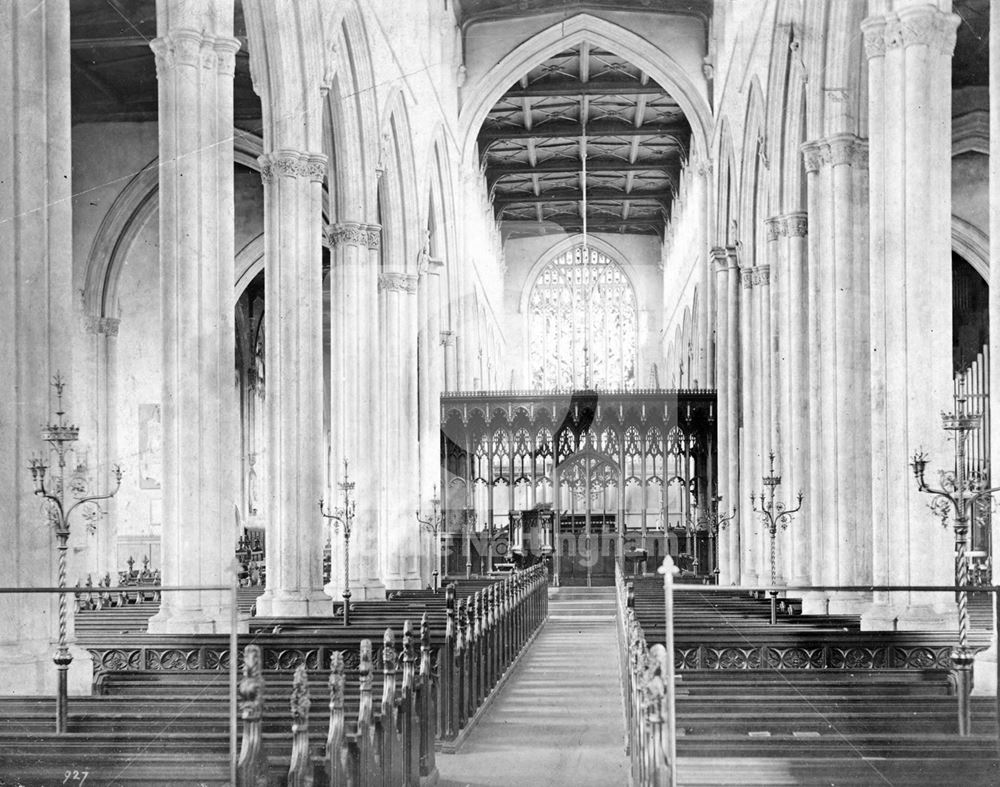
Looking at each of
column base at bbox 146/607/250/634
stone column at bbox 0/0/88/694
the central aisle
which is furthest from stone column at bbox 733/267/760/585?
stone column at bbox 0/0/88/694

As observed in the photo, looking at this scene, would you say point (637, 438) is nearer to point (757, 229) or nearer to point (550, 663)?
point (757, 229)

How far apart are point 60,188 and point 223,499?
13.0 feet

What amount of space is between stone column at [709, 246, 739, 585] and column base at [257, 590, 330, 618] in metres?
10.6

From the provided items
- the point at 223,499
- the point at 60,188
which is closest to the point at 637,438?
the point at 223,499

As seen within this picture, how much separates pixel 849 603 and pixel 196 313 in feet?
26.2

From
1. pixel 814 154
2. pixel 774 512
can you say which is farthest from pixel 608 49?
pixel 814 154

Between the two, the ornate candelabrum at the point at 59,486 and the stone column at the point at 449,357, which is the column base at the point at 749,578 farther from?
the ornate candelabrum at the point at 59,486

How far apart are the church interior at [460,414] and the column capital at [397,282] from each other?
0.22 ft

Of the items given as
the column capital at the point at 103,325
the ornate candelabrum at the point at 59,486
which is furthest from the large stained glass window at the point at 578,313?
the ornate candelabrum at the point at 59,486

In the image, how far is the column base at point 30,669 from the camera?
8.34 m

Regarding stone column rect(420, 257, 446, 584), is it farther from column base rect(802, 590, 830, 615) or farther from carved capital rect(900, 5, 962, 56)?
carved capital rect(900, 5, 962, 56)

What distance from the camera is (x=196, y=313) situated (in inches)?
475

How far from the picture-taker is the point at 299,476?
51.1ft

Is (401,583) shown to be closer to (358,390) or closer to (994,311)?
(358,390)
